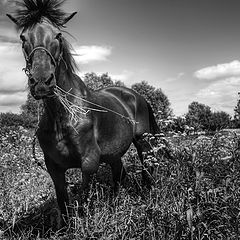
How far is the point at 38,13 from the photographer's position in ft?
13.4

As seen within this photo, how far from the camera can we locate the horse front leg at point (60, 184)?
4.20m

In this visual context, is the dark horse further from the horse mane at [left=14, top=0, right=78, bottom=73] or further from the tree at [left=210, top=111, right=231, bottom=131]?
the tree at [left=210, top=111, right=231, bottom=131]

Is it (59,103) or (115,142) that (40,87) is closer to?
(59,103)

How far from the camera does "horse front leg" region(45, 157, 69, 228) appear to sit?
420 centimetres

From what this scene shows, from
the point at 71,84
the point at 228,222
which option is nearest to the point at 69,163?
the point at 71,84

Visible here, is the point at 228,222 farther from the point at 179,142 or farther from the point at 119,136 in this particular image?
the point at 119,136

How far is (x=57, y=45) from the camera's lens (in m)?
3.73

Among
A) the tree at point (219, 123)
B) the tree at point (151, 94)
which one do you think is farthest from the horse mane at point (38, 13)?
the tree at point (151, 94)

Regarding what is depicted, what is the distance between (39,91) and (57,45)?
658 millimetres

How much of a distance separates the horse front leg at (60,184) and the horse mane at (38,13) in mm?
1611

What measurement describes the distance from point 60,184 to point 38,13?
6.74 feet

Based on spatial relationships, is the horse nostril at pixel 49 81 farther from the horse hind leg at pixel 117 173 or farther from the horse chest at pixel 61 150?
the horse hind leg at pixel 117 173

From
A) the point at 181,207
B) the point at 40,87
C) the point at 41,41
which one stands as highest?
the point at 41,41

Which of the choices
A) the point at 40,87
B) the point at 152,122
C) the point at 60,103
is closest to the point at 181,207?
the point at 60,103
